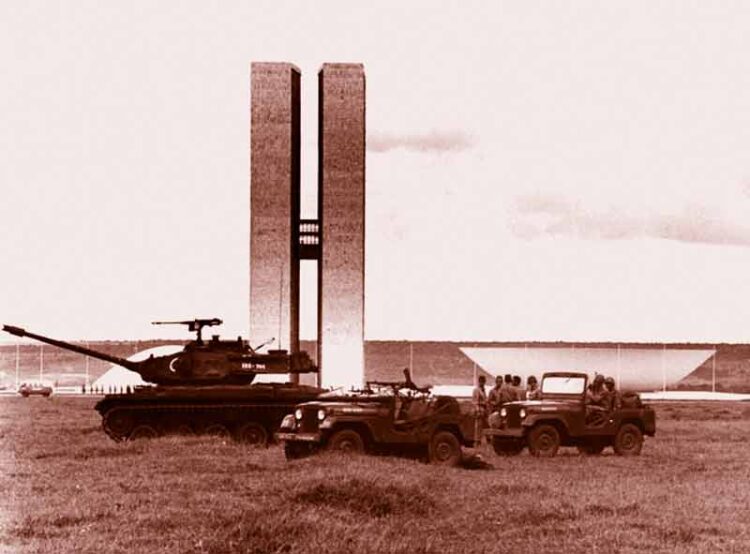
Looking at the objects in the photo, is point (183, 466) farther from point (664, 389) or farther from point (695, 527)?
point (664, 389)

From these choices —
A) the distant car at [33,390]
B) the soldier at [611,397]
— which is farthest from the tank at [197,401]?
the distant car at [33,390]

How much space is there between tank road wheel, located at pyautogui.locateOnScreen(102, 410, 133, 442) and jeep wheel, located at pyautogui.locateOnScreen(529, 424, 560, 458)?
7668mm

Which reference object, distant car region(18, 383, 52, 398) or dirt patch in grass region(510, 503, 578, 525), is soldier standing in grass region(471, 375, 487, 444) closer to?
dirt patch in grass region(510, 503, 578, 525)

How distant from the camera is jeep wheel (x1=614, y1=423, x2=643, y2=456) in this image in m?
20.5

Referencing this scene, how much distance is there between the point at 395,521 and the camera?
11492 millimetres

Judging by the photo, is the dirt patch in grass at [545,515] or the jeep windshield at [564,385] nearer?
the dirt patch in grass at [545,515]

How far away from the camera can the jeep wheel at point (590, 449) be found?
20.8 metres

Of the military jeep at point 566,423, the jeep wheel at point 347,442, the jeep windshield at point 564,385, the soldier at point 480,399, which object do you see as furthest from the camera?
the soldier at point 480,399

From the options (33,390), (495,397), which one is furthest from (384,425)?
(33,390)

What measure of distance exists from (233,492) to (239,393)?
10013 millimetres

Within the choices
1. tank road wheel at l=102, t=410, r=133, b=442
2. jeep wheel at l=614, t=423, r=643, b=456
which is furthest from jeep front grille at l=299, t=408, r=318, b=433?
tank road wheel at l=102, t=410, r=133, b=442

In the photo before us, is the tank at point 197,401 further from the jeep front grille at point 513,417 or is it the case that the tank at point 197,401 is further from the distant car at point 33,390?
the distant car at point 33,390

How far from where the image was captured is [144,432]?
75.8 feet

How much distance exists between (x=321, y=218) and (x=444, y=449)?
27428 millimetres
